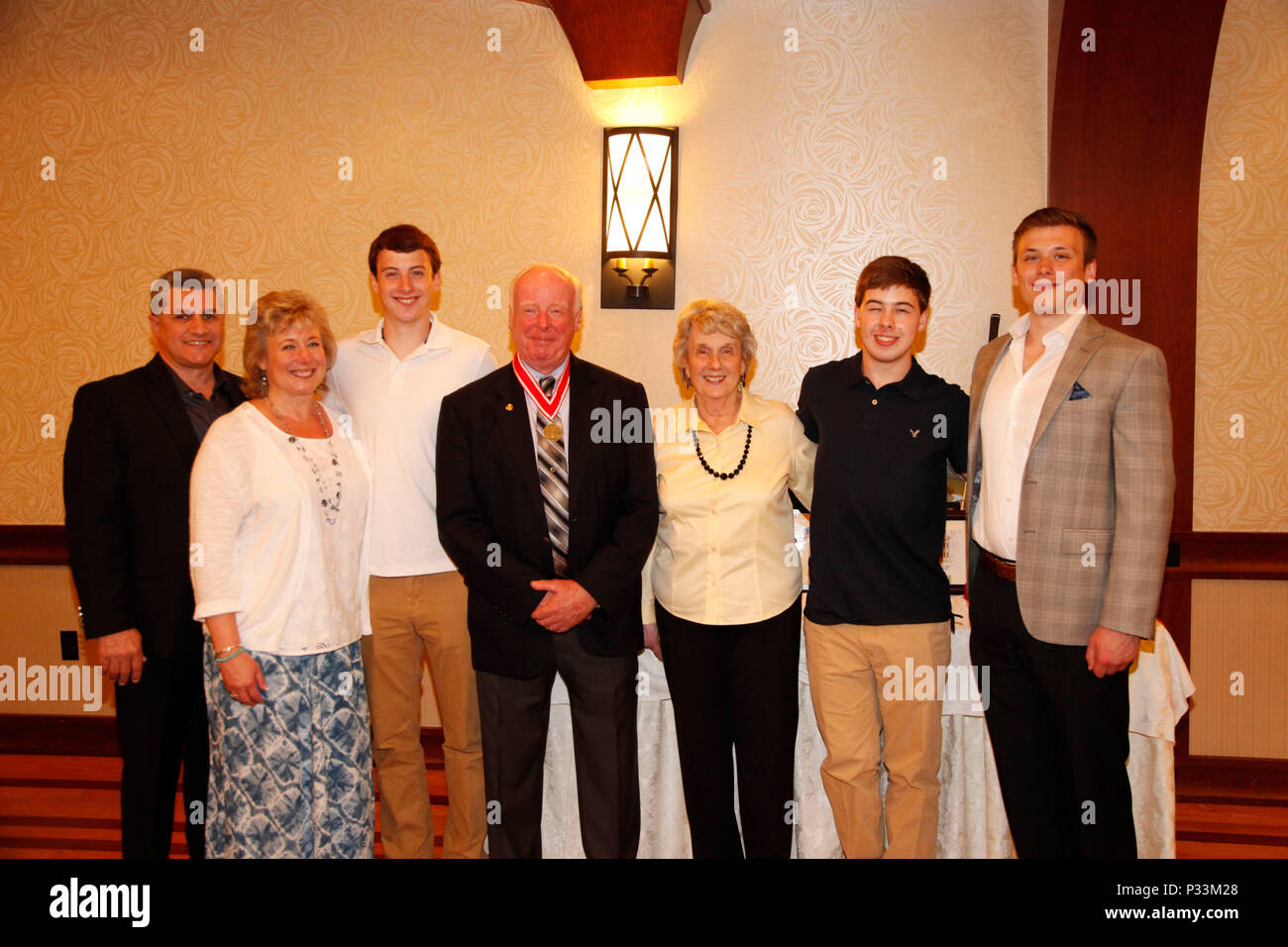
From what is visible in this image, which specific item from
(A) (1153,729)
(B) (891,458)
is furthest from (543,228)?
(A) (1153,729)

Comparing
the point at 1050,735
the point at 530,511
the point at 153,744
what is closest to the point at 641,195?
the point at 530,511

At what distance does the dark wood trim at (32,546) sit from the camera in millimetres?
3998

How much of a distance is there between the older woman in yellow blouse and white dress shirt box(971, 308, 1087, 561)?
0.51m

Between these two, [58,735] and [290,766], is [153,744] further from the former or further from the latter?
[58,735]

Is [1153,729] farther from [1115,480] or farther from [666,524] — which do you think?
[666,524]

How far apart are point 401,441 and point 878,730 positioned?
1573mm

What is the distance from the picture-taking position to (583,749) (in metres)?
2.43

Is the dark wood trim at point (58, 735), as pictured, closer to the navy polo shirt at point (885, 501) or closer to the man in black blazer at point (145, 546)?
the man in black blazer at point (145, 546)

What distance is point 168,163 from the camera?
388 cm

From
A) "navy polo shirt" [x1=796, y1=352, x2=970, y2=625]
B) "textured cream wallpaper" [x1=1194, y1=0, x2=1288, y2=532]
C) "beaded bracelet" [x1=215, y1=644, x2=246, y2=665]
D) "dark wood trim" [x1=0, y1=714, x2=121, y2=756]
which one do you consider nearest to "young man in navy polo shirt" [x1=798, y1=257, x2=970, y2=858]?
"navy polo shirt" [x1=796, y1=352, x2=970, y2=625]

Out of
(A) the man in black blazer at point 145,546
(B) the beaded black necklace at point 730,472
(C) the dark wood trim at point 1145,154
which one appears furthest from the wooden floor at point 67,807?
(C) the dark wood trim at point 1145,154

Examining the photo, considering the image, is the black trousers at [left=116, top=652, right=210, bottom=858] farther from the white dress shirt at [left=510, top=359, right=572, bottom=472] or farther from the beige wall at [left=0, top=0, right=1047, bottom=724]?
the beige wall at [left=0, top=0, right=1047, bottom=724]

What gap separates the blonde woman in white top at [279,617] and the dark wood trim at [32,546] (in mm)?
2444

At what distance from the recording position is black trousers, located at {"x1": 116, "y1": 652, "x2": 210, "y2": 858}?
2416 mm
